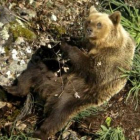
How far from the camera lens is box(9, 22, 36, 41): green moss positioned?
6672mm

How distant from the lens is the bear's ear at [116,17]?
20.0ft

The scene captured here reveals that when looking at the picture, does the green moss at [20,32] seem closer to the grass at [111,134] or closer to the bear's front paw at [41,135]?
the bear's front paw at [41,135]

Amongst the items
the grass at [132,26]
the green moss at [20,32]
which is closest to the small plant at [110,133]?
the grass at [132,26]

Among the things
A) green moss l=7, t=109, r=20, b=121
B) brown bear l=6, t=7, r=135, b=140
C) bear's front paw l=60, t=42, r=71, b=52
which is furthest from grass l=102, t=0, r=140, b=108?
green moss l=7, t=109, r=20, b=121

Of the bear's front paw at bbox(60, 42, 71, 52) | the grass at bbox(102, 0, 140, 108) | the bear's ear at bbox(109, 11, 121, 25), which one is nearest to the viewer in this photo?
the bear's ear at bbox(109, 11, 121, 25)

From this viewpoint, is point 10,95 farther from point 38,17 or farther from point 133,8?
point 133,8

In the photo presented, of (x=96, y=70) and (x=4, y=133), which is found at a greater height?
(x=96, y=70)

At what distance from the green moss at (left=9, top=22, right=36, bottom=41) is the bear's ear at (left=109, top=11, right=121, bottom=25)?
1.27m

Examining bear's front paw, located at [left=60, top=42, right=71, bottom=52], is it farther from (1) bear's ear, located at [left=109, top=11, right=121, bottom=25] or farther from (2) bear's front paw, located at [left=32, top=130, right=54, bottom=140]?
(2) bear's front paw, located at [left=32, top=130, right=54, bottom=140]

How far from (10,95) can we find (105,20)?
1719 mm

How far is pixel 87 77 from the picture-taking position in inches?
250

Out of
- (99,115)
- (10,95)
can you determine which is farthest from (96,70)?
(10,95)

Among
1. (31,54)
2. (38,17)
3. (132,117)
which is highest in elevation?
(38,17)

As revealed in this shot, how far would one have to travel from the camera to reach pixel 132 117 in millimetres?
6887
